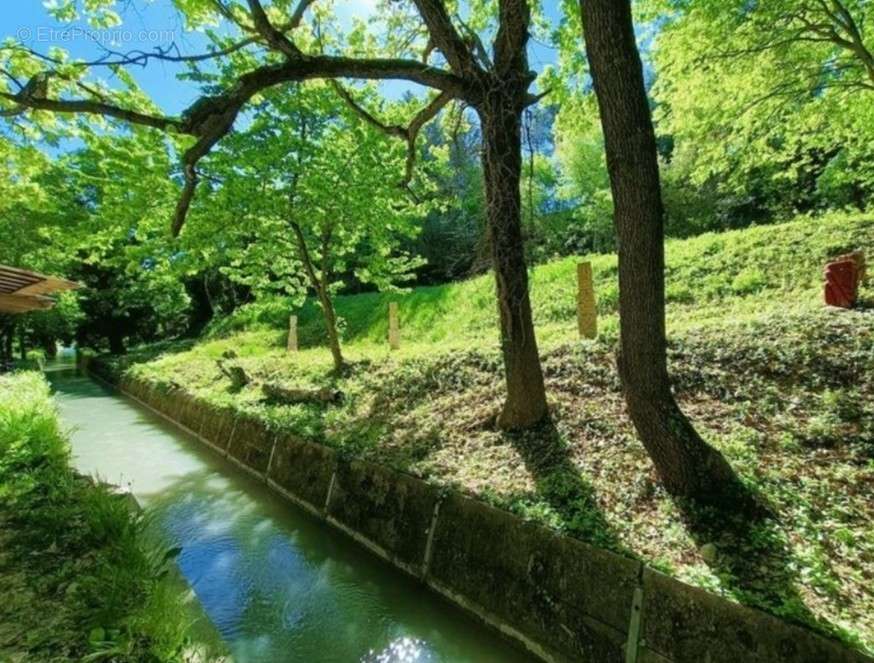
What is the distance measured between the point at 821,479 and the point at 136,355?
2183 centimetres

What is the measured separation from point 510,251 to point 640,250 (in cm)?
157

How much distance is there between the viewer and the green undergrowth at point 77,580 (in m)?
2.21

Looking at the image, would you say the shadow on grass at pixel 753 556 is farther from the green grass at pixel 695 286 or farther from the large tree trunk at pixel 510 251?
the green grass at pixel 695 286

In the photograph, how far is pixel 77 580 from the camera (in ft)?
8.94

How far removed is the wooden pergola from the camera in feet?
23.9

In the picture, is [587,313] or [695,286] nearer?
[587,313]

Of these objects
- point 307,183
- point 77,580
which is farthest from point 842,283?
point 77,580

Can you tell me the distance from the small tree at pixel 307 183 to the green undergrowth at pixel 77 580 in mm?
4703

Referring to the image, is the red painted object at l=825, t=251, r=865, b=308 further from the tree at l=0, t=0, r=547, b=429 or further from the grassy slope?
the tree at l=0, t=0, r=547, b=429

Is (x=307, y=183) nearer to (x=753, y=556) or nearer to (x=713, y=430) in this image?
(x=713, y=430)

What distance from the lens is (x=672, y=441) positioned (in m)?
3.42

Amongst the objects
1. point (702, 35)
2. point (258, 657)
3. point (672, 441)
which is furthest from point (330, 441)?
point (702, 35)

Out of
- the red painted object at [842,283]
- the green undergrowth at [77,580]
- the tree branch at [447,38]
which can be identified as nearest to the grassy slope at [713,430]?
the red painted object at [842,283]

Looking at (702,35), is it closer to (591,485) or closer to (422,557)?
(591,485)
